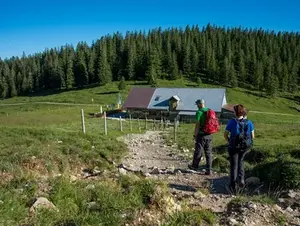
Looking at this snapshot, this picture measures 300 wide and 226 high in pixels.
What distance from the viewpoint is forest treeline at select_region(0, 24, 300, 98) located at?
132m

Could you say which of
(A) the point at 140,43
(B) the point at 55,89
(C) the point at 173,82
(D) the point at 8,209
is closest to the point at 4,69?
(B) the point at 55,89

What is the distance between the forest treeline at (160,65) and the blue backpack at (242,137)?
359ft

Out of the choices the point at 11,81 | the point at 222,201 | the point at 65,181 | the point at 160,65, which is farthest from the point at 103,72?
the point at 222,201

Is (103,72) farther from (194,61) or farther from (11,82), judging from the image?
(11,82)

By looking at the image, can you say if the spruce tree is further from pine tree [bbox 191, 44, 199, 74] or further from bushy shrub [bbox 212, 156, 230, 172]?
bushy shrub [bbox 212, 156, 230, 172]

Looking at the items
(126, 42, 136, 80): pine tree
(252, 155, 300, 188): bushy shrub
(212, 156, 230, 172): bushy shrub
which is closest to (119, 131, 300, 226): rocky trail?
(252, 155, 300, 188): bushy shrub

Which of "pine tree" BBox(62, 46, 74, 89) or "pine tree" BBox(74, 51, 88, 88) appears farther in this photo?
"pine tree" BBox(74, 51, 88, 88)

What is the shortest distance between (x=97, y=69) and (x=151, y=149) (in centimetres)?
11808

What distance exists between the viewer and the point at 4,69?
158 m

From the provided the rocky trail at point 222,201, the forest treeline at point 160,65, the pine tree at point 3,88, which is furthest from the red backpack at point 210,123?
the pine tree at point 3,88

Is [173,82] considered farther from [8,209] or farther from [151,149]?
[8,209]

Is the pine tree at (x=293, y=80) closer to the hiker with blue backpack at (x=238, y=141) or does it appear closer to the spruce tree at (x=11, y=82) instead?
the spruce tree at (x=11, y=82)

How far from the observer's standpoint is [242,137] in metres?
8.48

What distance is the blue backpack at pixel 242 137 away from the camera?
8484mm
